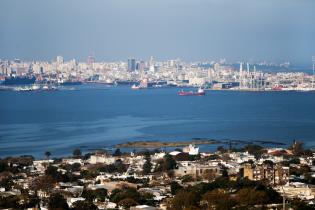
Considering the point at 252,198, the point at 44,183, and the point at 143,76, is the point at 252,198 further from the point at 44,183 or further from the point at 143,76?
the point at 143,76

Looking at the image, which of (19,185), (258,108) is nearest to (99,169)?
(19,185)

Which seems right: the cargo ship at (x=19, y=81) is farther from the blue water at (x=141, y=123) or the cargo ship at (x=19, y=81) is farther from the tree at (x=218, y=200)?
the tree at (x=218, y=200)

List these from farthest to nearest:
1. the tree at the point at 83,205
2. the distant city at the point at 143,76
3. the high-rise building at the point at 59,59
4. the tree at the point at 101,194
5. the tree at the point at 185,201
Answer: the high-rise building at the point at 59,59
the distant city at the point at 143,76
the tree at the point at 101,194
the tree at the point at 83,205
the tree at the point at 185,201

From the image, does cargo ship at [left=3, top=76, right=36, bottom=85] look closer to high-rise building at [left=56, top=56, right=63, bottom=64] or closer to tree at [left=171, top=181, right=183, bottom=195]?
high-rise building at [left=56, top=56, right=63, bottom=64]

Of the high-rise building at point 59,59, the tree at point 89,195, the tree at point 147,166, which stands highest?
the high-rise building at point 59,59

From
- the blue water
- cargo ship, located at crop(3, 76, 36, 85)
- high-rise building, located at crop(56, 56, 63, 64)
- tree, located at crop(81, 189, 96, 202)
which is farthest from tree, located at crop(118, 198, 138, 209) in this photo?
high-rise building, located at crop(56, 56, 63, 64)

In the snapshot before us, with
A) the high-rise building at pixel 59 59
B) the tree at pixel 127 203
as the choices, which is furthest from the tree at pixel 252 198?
the high-rise building at pixel 59 59

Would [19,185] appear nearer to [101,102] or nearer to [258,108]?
[258,108]
